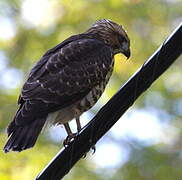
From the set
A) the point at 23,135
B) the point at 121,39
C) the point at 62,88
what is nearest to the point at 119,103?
the point at 23,135

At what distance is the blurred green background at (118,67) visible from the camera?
878 cm

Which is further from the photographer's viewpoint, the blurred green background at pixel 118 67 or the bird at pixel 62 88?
the blurred green background at pixel 118 67

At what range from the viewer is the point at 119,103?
4.43 m

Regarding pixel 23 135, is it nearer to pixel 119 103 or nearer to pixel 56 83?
pixel 56 83

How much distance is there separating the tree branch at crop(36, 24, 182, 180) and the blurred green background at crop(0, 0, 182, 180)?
3.99 metres

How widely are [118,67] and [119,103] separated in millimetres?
4839

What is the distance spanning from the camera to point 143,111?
30.6 feet

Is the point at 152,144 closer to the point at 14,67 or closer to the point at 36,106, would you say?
the point at 14,67

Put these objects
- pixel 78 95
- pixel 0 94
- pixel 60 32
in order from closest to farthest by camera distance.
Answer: pixel 78 95
pixel 0 94
pixel 60 32

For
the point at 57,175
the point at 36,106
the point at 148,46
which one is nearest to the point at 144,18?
the point at 148,46

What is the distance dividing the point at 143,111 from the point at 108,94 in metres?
0.60

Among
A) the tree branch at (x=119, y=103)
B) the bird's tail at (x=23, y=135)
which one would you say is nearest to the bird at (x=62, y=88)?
the bird's tail at (x=23, y=135)

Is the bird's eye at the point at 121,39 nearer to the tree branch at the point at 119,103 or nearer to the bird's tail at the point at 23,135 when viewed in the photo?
the bird's tail at the point at 23,135

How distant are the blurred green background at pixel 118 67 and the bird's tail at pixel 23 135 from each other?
3289 mm
